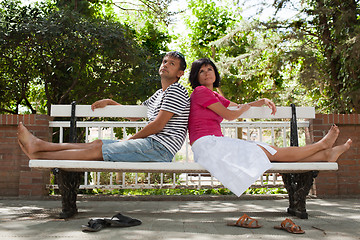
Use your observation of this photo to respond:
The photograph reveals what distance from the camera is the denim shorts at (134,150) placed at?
232 cm

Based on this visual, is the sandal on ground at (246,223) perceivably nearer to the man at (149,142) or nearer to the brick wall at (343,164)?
the man at (149,142)

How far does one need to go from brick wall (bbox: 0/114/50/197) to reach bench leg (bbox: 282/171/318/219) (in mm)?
2964

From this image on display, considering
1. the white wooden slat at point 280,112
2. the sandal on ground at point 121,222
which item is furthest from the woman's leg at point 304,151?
the sandal on ground at point 121,222

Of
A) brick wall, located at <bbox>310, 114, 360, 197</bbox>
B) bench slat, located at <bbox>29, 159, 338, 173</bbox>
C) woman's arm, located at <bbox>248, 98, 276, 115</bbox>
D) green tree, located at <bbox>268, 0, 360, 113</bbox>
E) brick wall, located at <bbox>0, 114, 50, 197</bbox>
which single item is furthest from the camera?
green tree, located at <bbox>268, 0, 360, 113</bbox>

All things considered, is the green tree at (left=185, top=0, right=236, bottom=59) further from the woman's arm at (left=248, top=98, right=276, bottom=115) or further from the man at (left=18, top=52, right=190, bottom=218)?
the man at (left=18, top=52, right=190, bottom=218)

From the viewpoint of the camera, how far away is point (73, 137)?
2.93 m

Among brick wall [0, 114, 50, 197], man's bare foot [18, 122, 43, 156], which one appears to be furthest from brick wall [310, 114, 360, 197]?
brick wall [0, 114, 50, 197]

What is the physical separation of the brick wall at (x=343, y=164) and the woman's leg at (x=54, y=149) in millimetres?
3024

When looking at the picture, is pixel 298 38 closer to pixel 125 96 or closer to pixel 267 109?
pixel 125 96

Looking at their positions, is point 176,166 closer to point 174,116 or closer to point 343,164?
point 174,116

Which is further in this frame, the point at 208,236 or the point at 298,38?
the point at 298,38

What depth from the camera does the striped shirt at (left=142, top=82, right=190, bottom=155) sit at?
243cm

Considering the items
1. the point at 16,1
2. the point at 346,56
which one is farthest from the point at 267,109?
the point at 16,1

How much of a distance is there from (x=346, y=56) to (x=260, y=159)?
6.23m
